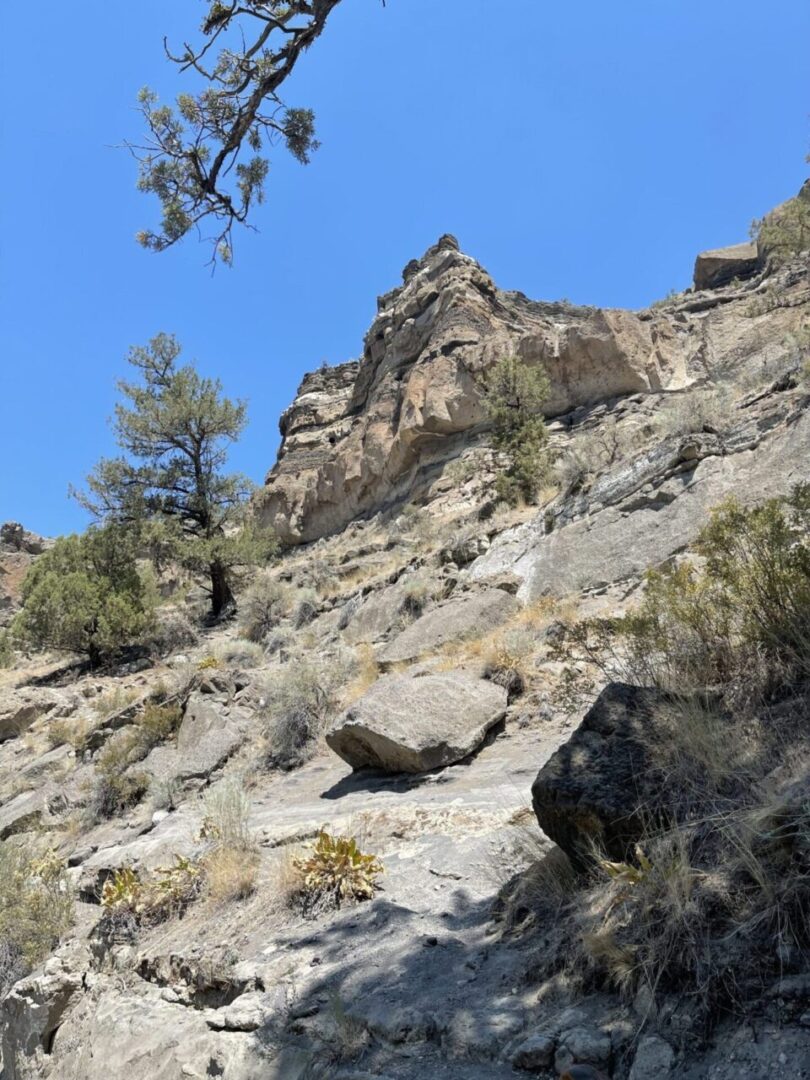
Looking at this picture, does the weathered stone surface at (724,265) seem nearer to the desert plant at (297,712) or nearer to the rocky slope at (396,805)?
the rocky slope at (396,805)

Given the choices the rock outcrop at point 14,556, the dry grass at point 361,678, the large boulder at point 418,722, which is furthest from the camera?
the rock outcrop at point 14,556

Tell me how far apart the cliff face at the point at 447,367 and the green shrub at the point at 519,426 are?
306 cm

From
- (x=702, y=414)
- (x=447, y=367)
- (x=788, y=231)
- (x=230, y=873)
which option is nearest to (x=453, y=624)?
(x=702, y=414)

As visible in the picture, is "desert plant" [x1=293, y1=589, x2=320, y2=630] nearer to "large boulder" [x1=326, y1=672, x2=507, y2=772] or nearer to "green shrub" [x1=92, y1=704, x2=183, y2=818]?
"green shrub" [x1=92, y1=704, x2=183, y2=818]

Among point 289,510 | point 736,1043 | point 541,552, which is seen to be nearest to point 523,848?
point 736,1043

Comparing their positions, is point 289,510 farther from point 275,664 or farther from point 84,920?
point 84,920

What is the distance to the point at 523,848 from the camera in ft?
12.4

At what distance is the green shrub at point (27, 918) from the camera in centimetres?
503

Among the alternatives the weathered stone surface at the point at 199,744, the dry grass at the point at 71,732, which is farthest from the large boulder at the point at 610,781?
the dry grass at the point at 71,732

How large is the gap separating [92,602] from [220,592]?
11.2 ft

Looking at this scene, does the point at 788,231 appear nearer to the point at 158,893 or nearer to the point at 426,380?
the point at 426,380

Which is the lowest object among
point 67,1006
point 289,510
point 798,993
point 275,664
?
point 67,1006

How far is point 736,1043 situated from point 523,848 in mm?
1892

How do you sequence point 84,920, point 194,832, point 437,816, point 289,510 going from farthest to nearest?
point 289,510
point 194,832
point 84,920
point 437,816
